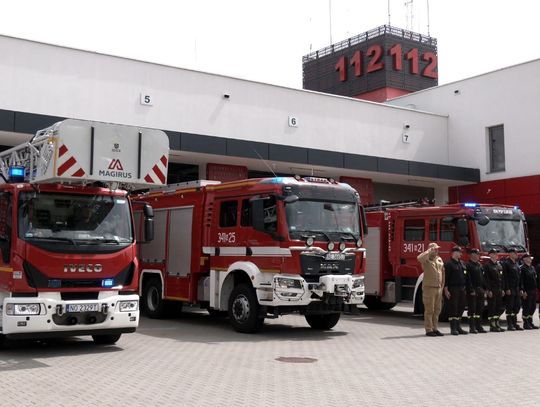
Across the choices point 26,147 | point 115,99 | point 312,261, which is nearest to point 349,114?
point 115,99

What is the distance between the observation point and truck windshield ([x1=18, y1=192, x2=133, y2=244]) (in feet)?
32.6

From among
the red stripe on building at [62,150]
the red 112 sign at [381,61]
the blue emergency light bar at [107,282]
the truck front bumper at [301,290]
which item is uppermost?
the red 112 sign at [381,61]

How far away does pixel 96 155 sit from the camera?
1018cm

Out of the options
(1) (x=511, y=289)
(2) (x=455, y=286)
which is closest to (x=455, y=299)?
(2) (x=455, y=286)

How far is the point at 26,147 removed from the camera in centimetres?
1092

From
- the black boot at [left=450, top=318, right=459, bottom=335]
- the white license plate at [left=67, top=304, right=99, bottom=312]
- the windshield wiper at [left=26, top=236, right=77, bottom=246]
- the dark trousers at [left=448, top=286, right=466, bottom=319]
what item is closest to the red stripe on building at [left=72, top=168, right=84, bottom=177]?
the windshield wiper at [left=26, top=236, right=77, bottom=246]

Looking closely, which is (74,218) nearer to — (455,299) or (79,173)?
(79,173)

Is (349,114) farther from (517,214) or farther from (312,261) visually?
(312,261)

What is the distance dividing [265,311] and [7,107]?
10.4 m

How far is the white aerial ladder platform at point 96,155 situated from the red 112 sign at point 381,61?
1506 inches

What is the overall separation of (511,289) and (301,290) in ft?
16.8

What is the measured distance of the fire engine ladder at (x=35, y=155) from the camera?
33.2 ft

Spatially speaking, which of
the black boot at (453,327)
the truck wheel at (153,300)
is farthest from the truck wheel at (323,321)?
the truck wheel at (153,300)

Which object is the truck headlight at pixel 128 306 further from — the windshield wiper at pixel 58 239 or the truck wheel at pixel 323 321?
the truck wheel at pixel 323 321
